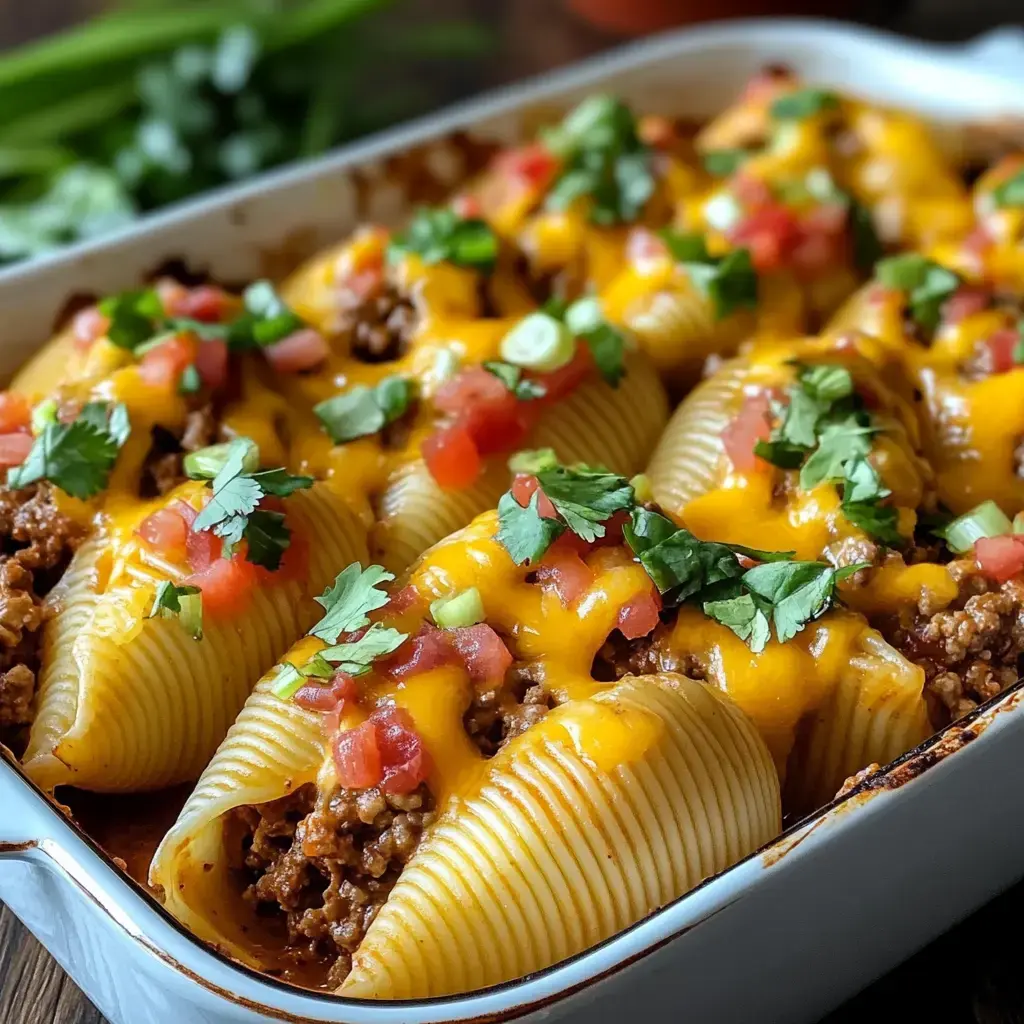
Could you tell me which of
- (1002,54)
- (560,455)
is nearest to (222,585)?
(560,455)

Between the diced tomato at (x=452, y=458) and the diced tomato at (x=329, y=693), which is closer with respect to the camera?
the diced tomato at (x=329, y=693)

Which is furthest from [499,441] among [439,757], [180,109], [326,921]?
[180,109]

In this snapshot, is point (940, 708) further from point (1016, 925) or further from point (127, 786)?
point (127, 786)

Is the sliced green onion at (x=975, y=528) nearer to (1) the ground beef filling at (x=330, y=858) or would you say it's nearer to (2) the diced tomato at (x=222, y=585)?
(1) the ground beef filling at (x=330, y=858)

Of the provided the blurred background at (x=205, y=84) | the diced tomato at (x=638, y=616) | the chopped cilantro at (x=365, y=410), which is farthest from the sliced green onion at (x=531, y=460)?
the blurred background at (x=205, y=84)

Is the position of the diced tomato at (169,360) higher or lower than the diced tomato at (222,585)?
higher

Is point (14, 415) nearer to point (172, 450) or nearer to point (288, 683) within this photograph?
point (172, 450)
